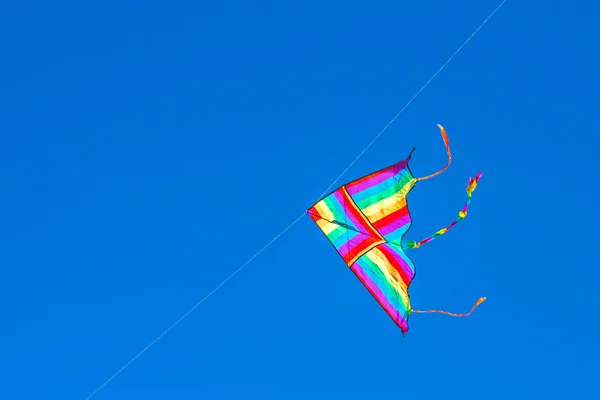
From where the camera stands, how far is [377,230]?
19297 mm

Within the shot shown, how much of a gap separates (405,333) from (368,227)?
2674 mm

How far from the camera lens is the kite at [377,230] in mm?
18922

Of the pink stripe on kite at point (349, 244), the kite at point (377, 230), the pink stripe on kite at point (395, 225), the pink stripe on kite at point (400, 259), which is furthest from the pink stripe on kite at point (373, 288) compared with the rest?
the pink stripe on kite at point (395, 225)

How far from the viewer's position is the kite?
18.9 meters

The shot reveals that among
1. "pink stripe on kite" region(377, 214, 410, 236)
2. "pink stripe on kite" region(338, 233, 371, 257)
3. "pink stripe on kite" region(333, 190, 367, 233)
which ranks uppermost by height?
"pink stripe on kite" region(333, 190, 367, 233)

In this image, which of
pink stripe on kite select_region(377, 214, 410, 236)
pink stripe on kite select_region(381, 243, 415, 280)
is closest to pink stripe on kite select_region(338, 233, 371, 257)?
pink stripe on kite select_region(377, 214, 410, 236)

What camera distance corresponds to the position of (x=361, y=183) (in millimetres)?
18906

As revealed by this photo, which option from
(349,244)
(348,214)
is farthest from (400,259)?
(348,214)

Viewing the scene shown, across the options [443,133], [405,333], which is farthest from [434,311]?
[443,133]

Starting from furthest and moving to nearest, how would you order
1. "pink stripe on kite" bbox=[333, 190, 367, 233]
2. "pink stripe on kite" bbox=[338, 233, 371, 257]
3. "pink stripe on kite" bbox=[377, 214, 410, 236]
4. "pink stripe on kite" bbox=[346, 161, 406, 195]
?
"pink stripe on kite" bbox=[338, 233, 371, 257] → "pink stripe on kite" bbox=[377, 214, 410, 236] → "pink stripe on kite" bbox=[333, 190, 367, 233] → "pink stripe on kite" bbox=[346, 161, 406, 195]

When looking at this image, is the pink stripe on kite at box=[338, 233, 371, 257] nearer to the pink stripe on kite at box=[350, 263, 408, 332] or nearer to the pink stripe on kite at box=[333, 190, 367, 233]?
the pink stripe on kite at box=[333, 190, 367, 233]

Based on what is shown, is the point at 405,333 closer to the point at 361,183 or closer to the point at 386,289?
the point at 386,289

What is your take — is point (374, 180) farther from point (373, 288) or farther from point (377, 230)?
point (373, 288)

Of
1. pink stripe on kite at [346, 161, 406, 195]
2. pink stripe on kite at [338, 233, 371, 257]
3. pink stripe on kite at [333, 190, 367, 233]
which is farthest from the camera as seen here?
pink stripe on kite at [338, 233, 371, 257]
